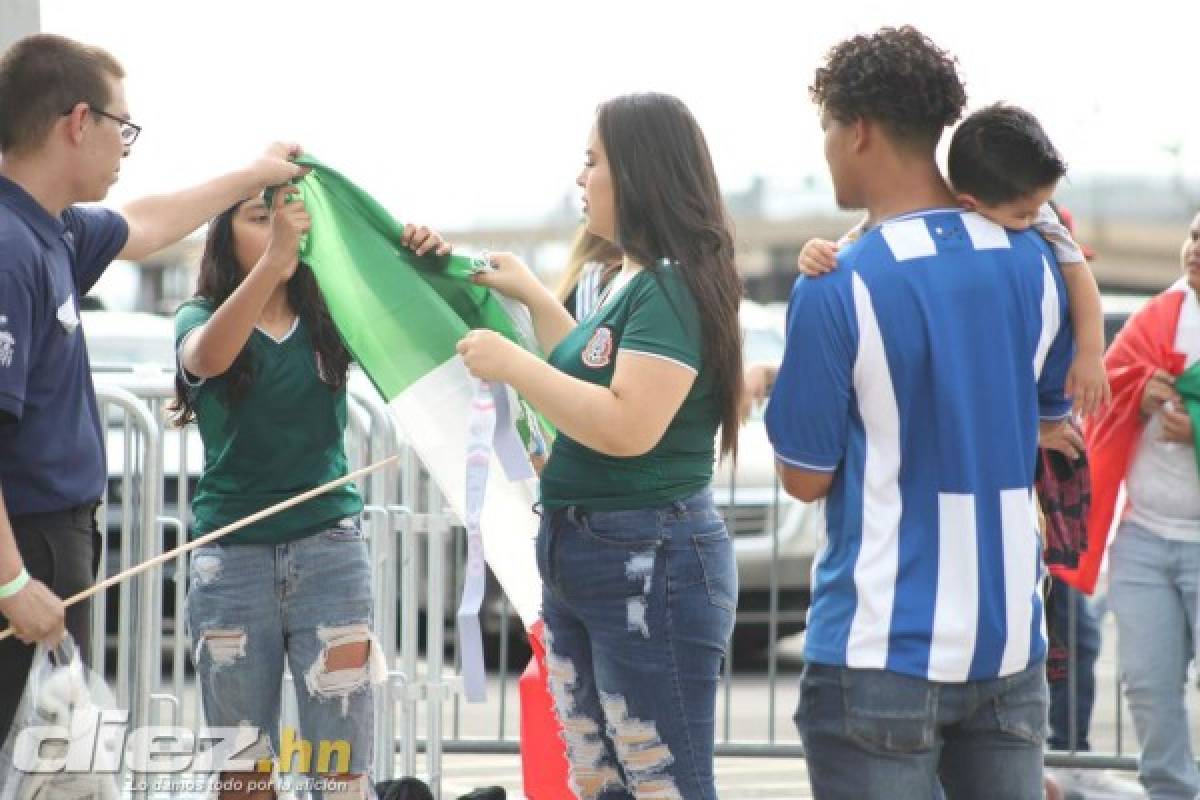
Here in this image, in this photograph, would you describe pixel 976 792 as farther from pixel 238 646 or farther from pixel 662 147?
pixel 238 646

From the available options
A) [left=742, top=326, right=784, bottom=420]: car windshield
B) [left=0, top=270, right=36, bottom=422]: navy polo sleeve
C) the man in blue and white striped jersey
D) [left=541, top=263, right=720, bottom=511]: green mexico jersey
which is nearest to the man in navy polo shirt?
[left=0, top=270, right=36, bottom=422]: navy polo sleeve

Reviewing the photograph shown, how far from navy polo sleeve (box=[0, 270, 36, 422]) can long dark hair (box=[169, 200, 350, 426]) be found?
1045 mm

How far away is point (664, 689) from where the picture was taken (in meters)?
4.14

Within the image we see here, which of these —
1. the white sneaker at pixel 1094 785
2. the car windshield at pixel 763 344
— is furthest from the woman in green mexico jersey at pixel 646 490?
the car windshield at pixel 763 344

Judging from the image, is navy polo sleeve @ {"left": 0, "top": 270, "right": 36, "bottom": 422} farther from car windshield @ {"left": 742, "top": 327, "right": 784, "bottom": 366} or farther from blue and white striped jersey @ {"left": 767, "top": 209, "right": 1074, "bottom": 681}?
car windshield @ {"left": 742, "top": 327, "right": 784, "bottom": 366}

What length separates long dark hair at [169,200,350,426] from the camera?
16.8 feet

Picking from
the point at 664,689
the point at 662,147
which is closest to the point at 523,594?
the point at 664,689

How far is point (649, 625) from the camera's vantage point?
4133 millimetres

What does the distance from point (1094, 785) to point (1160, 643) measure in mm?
1579

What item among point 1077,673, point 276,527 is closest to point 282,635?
point 276,527

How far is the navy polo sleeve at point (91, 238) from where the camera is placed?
14.7 feet

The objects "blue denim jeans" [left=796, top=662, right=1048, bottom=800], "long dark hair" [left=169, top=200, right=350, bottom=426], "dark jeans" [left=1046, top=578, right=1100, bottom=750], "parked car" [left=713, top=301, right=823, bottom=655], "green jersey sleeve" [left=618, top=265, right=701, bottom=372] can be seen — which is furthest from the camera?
"parked car" [left=713, top=301, right=823, bottom=655]

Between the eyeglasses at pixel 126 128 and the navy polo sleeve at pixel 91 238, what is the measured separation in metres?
0.23

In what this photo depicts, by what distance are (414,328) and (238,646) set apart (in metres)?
0.90
